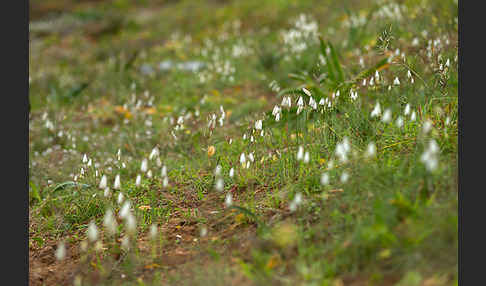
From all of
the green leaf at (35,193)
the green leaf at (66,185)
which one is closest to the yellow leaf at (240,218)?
the green leaf at (66,185)

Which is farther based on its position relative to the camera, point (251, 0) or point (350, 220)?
point (251, 0)

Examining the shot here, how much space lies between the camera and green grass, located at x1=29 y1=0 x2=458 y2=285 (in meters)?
2.21

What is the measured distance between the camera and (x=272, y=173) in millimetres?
3320

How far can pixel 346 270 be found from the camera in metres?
2.14

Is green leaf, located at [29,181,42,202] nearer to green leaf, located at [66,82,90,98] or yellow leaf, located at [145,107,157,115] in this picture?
yellow leaf, located at [145,107,157,115]

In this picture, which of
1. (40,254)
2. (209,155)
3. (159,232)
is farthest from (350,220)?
(40,254)

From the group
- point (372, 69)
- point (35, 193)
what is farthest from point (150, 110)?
point (372, 69)

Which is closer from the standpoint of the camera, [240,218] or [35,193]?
[240,218]

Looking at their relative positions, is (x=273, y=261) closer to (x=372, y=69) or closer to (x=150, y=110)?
(x=372, y=69)

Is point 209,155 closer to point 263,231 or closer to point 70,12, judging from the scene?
point 263,231

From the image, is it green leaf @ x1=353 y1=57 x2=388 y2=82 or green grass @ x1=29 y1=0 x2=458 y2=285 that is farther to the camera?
green leaf @ x1=353 y1=57 x2=388 y2=82

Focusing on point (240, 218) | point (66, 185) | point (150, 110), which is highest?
point (150, 110)

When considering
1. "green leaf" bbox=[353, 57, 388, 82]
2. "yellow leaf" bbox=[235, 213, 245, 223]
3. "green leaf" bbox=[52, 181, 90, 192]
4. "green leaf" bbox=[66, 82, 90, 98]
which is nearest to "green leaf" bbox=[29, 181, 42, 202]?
"green leaf" bbox=[52, 181, 90, 192]

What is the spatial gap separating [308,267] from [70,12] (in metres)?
14.6
